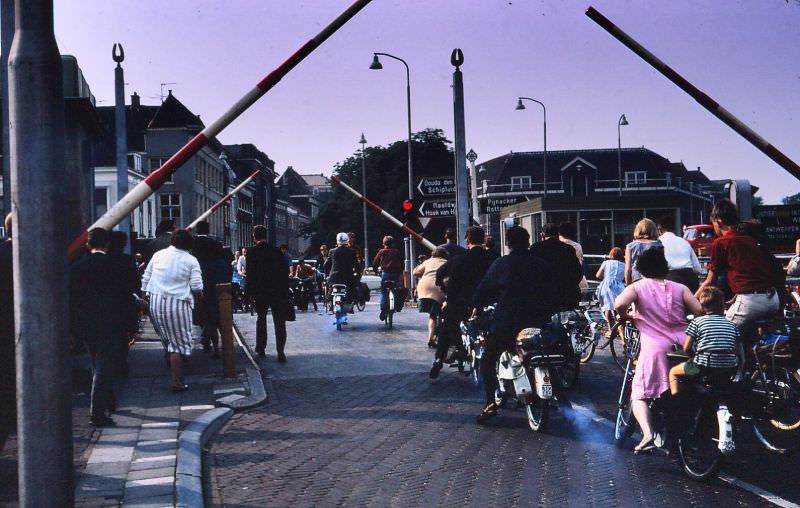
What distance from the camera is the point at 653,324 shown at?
686cm

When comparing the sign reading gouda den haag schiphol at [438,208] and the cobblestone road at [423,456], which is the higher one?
the sign reading gouda den haag schiphol at [438,208]

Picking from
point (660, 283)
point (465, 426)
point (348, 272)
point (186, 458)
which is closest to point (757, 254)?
point (660, 283)

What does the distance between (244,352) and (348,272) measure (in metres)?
4.64

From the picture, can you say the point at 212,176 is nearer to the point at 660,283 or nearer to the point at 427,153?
the point at 427,153

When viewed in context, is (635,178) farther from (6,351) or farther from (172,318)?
(6,351)

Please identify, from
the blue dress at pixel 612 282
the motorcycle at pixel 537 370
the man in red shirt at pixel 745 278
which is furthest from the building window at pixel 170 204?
the man in red shirt at pixel 745 278

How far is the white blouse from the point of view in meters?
10.6

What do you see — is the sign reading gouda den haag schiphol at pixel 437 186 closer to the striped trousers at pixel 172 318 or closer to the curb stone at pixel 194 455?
the striped trousers at pixel 172 318

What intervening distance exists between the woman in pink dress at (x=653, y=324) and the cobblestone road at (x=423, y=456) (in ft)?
1.37

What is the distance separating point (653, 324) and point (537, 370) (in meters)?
Result: 1.46

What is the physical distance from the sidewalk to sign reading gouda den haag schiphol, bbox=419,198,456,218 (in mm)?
8099

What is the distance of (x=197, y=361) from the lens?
45.4 feet

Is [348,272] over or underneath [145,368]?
over

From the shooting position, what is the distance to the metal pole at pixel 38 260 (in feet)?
13.9
